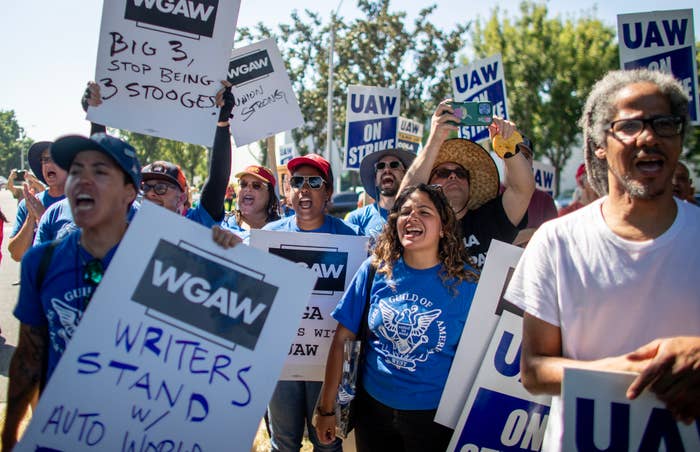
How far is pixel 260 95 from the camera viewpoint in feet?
15.0

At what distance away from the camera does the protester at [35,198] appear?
4.07 meters

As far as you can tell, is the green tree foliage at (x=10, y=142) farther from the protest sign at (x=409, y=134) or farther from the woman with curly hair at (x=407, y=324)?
the woman with curly hair at (x=407, y=324)

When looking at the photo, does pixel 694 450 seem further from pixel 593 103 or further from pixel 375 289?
pixel 375 289

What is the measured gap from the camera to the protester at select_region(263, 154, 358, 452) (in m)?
3.17

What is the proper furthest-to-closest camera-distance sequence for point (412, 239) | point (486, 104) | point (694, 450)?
point (486, 104) < point (412, 239) < point (694, 450)

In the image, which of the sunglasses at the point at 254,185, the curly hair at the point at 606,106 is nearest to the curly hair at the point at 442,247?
the curly hair at the point at 606,106

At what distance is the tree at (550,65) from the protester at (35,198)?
22131 mm

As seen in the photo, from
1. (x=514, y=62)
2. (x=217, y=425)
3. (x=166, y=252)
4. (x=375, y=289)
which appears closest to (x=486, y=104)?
(x=375, y=289)

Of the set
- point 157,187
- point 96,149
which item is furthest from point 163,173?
point 96,149

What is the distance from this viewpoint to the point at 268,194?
437cm

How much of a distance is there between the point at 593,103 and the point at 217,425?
1704 mm

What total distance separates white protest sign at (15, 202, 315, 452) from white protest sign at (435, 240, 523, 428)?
824 mm

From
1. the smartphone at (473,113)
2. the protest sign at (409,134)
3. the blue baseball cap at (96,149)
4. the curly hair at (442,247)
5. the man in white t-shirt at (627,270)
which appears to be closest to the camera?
the man in white t-shirt at (627,270)

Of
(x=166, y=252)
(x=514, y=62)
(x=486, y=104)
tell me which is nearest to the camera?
(x=166, y=252)
